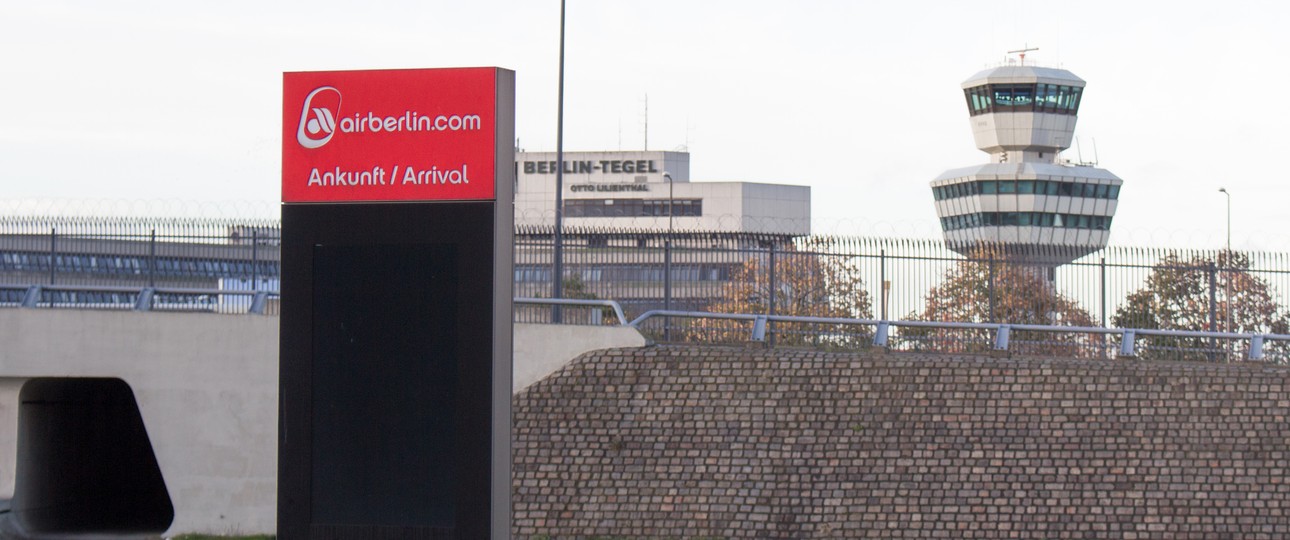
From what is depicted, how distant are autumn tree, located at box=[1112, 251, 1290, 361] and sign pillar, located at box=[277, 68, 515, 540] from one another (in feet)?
49.2

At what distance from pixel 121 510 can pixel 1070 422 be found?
1803cm

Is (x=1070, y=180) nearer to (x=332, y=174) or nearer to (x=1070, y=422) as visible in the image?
(x=1070, y=422)

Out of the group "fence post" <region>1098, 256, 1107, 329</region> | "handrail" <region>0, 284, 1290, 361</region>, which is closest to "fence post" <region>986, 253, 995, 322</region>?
"handrail" <region>0, 284, 1290, 361</region>

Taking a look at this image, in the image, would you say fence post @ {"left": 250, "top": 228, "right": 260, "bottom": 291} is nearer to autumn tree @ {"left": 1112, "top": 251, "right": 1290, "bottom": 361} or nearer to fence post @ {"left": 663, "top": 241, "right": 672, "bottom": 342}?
fence post @ {"left": 663, "top": 241, "right": 672, "bottom": 342}

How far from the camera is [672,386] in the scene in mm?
22141

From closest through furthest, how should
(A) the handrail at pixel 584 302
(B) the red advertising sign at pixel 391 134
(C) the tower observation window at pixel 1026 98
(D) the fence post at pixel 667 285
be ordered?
1. (B) the red advertising sign at pixel 391 134
2. (A) the handrail at pixel 584 302
3. (D) the fence post at pixel 667 285
4. (C) the tower observation window at pixel 1026 98

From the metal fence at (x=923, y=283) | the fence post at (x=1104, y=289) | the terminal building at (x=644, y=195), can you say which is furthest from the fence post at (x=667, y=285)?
the terminal building at (x=644, y=195)

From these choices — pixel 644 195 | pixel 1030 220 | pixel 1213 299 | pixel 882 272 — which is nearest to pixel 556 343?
pixel 882 272

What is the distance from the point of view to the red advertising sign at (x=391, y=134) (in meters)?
10.3

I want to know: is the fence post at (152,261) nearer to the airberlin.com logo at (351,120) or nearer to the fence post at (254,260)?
the fence post at (254,260)

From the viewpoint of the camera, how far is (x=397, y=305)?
410 inches

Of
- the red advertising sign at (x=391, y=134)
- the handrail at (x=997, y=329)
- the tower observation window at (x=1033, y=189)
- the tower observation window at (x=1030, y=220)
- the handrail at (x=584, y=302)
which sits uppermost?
the tower observation window at (x=1033, y=189)

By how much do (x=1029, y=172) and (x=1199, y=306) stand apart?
63.5 metres

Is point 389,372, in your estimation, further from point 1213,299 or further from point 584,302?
point 1213,299
